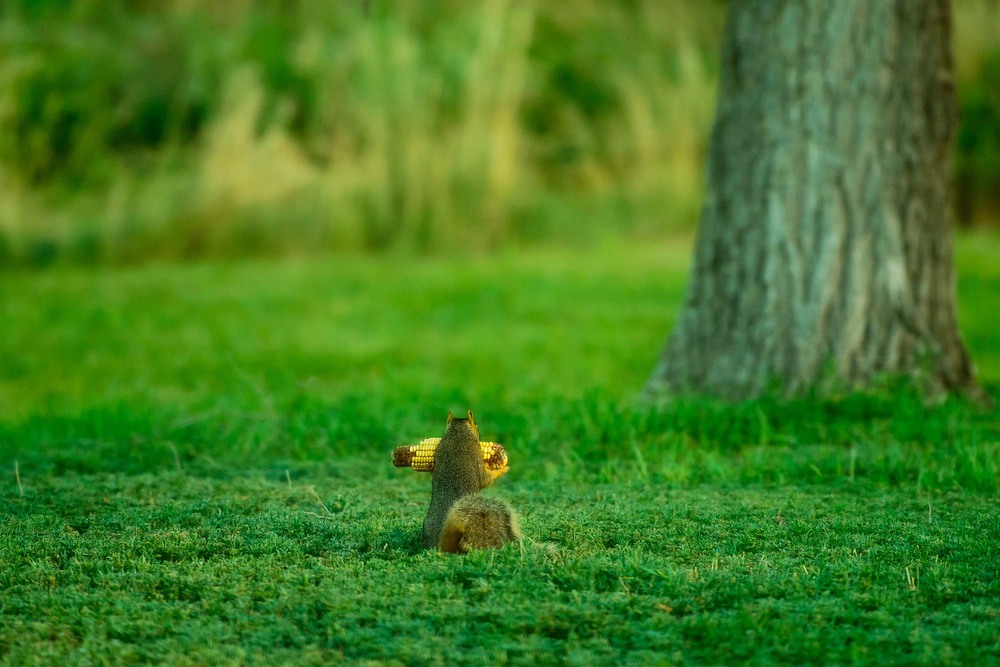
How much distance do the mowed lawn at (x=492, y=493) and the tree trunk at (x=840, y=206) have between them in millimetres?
283

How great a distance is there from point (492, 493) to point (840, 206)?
2.13m

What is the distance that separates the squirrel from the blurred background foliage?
7245mm

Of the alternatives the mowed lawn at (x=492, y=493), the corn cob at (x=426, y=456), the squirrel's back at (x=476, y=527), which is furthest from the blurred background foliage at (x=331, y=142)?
the squirrel's back at (x=476, y=527)

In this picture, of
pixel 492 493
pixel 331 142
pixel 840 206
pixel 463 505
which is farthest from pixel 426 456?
pixel 331 142

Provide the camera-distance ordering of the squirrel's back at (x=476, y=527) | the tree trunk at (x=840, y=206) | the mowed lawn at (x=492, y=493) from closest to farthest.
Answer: the mowed lawn at (x=492, y=493) → the squirrel's back at (x=476, y=527) → the tree trunk at (x=840, y=206)

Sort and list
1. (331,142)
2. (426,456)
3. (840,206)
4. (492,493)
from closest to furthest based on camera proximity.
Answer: (426,456) < (492,493) < (840,206) < (331,142)

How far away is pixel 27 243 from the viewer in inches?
370

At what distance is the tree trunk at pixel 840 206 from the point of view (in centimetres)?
482

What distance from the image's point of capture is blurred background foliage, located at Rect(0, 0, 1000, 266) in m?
9.77

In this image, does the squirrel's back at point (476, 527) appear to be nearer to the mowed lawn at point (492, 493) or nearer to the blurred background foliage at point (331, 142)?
the mowed lawn at point (492, 493)

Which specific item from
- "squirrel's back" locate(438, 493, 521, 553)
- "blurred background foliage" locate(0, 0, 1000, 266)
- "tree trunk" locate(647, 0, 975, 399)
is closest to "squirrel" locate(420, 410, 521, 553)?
"squirrel's back" locate(438, 493, 521, 553)

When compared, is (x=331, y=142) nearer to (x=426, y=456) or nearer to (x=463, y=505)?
(x=426, y=456)

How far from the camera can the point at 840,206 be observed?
15.9ft

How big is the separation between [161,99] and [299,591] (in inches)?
385
